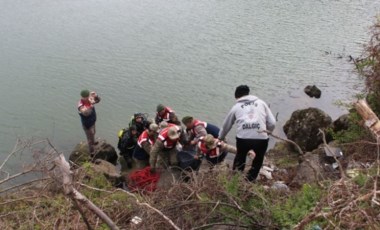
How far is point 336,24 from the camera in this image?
20.5m

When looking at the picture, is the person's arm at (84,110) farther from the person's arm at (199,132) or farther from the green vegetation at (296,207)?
the green vegetation at (296,207)

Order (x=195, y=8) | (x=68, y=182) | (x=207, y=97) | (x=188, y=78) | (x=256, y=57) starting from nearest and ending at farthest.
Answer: (x=68, y=182)
(x=207, y=97)
(x=188, y=78)
(x=256, y=57)
(x=195, y=8)

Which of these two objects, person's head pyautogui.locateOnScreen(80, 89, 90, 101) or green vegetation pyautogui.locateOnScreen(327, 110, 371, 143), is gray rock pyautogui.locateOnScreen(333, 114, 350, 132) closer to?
green vegetation pyautogui.locateOnScreen(327, 110, 371, 143)

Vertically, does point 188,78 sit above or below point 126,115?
above

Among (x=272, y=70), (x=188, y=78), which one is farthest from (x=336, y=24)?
(x=188, y=78)

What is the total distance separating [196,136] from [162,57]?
918 centimetres

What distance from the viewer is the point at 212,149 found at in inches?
287

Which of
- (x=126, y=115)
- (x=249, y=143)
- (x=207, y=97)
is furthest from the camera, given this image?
(x=207, y=97)

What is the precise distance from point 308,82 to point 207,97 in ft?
13.9

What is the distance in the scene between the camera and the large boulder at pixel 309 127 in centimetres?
1066

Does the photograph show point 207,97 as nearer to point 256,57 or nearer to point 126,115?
point 126,115

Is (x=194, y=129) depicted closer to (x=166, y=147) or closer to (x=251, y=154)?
(x=166, y=147)

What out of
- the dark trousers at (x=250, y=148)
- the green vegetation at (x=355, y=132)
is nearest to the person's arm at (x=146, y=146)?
the dark trousers at (x=250, y=148)

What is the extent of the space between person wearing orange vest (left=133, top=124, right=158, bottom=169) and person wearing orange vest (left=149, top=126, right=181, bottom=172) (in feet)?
1.50
